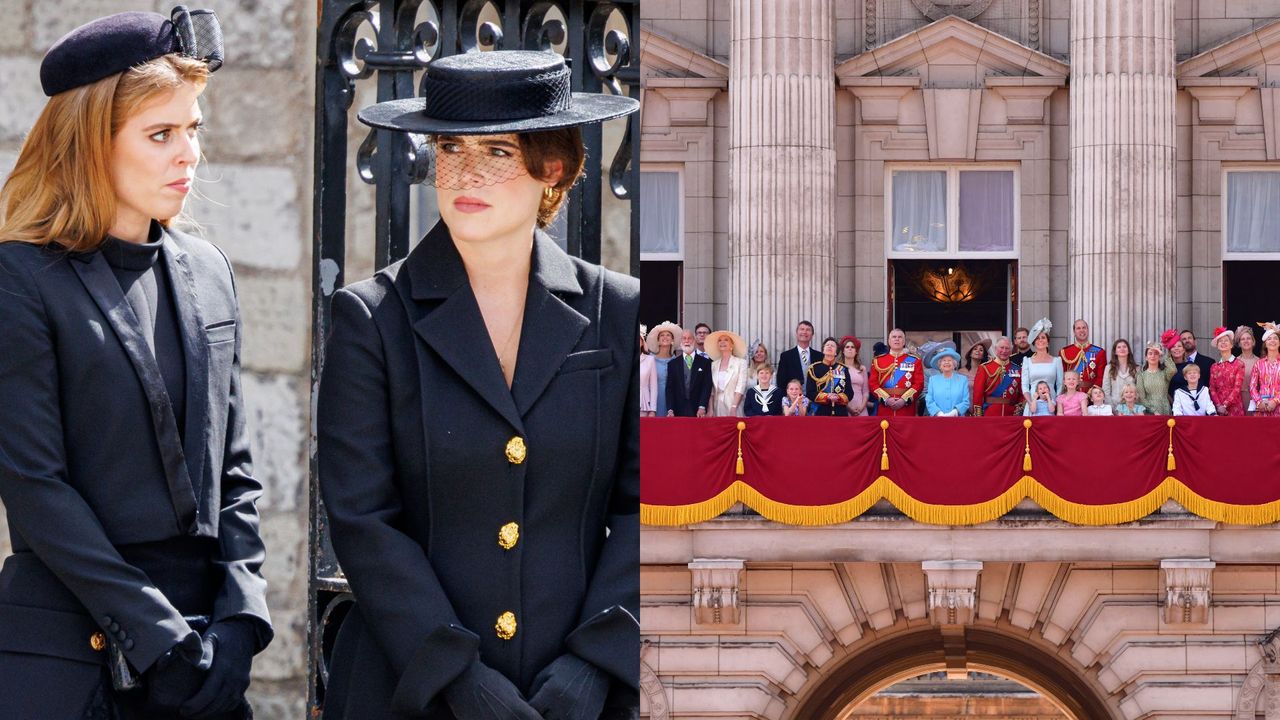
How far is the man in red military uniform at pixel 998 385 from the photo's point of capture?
70.2ft

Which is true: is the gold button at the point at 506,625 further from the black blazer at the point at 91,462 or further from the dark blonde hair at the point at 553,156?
the dark blonde hair at the point at 553,156

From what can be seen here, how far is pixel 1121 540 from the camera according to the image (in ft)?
80.3

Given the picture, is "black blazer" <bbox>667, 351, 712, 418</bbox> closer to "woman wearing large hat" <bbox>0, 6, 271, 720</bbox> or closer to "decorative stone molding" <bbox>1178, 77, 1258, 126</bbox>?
"decorative stone molding" <bbox>1178, 77, 1258, 126</bbox>

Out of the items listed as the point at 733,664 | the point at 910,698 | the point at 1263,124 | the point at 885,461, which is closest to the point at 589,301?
the point at 885,461

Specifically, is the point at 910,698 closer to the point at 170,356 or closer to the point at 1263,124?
the point at 1263,124

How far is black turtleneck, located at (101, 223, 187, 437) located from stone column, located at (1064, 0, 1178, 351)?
2257 centimetres

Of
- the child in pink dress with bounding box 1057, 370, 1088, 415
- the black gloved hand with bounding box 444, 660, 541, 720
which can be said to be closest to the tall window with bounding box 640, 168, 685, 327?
the child in pink dress with bounding box 1057, 370, 1088, 415

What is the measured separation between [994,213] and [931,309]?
1645mm

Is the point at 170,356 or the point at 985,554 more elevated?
the point at 170,356

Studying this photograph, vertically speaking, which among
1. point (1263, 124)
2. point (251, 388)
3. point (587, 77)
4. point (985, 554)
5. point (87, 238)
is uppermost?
point (1263, 124)

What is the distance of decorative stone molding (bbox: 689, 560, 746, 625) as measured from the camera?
82.3 ft

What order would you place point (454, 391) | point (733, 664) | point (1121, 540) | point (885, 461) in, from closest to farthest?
point (454, 391) < point (885, 461) < point (1121, 540) < point (733, 664)

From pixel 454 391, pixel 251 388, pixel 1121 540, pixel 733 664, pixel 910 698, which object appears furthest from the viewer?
pixel 910 698

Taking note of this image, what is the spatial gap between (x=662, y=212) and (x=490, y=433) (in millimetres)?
24365
